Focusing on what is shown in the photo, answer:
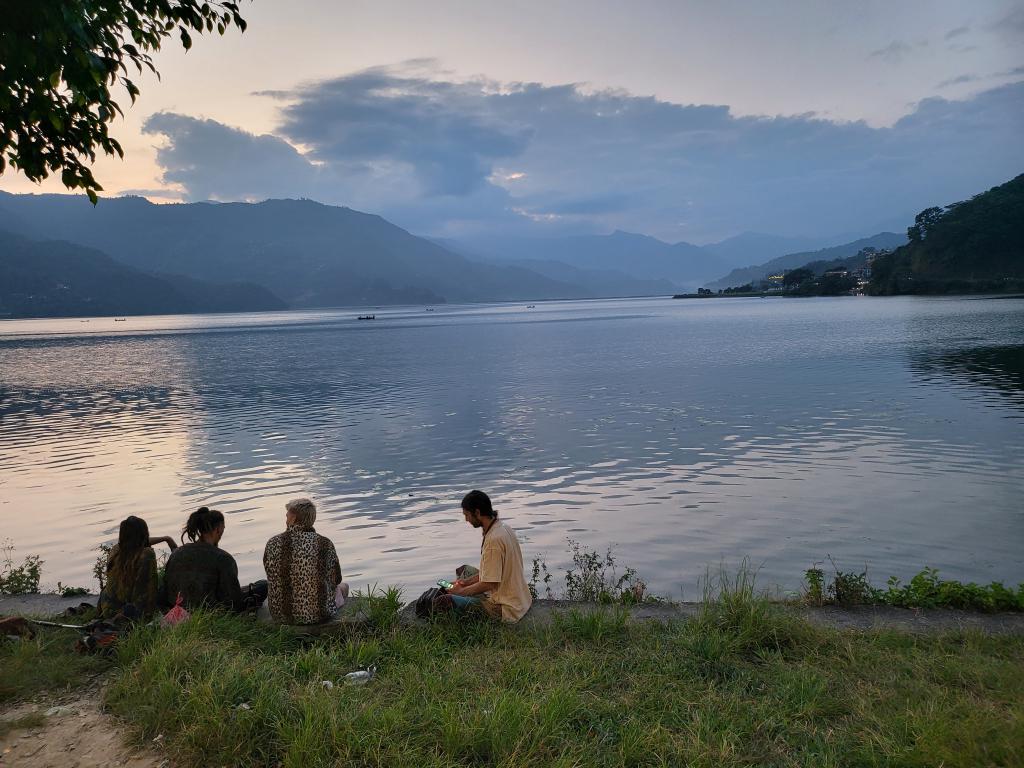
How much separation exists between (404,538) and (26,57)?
10.8m

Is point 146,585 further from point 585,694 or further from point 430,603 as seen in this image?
point 585,694

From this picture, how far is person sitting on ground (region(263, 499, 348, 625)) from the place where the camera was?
8.24 metres

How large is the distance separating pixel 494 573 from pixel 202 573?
3.58 m

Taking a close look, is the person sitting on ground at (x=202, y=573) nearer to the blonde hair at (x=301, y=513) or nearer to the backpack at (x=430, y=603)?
the blonde hair at (x=301, y=513)

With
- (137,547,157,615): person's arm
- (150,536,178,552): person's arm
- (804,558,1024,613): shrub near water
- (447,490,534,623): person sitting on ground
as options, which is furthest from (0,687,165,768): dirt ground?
(804,558,1024,613): shrub near water

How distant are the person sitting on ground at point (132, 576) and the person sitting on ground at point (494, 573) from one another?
354 centimetres

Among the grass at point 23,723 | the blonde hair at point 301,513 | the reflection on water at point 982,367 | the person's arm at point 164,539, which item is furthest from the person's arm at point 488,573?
the reflection on water at point 982,367

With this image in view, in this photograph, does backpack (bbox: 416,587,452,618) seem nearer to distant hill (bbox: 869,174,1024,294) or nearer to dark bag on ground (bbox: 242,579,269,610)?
dark bag on ground (bbox: 242,579,269,610)

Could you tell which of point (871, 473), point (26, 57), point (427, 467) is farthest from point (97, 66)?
point (871, 473)

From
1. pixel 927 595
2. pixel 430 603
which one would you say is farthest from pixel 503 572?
pixel 927 595

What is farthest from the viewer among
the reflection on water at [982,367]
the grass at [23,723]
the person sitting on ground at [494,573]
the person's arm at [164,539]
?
the reflection on water at [982,367]

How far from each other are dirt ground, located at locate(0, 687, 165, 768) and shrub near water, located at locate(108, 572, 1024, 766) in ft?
0.62

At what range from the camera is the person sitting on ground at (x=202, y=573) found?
8836 millimetres

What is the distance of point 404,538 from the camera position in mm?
15117
